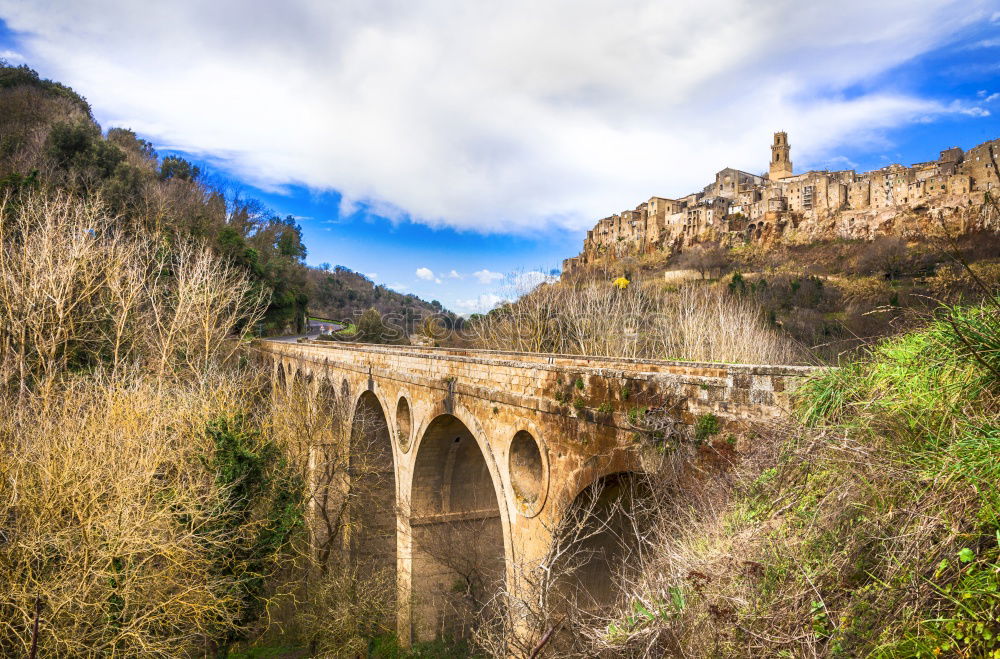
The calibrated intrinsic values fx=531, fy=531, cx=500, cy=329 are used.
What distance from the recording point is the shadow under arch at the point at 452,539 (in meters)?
12.4

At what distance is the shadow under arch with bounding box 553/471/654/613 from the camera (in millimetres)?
5906

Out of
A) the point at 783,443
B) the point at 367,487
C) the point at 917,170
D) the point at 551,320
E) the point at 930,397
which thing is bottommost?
the point at 367,487

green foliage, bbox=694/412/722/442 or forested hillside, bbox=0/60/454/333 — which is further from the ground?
forested hillside, bbox=0/60/454/333

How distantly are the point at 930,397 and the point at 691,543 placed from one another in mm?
1740

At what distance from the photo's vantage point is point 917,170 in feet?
173

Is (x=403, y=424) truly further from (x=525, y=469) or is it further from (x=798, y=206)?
(x=798, y=206)

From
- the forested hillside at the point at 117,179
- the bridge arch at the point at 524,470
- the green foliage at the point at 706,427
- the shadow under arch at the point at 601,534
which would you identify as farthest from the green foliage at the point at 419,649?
the forested hillside at the point at 117,179

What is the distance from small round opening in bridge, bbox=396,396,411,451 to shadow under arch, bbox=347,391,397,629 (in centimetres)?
173

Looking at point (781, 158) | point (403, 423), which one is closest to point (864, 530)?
point (403, 423)

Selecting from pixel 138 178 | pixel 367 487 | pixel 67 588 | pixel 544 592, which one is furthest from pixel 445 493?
pixel 138 178

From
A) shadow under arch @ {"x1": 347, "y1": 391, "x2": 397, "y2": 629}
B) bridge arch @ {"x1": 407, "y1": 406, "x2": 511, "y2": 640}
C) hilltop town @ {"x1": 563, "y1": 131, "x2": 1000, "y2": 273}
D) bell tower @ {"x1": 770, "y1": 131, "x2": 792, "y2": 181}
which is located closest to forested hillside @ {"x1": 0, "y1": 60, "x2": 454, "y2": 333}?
shadow under arch @ {"x1": 347, "y1": 391, "x2": 397, "y2": 629}

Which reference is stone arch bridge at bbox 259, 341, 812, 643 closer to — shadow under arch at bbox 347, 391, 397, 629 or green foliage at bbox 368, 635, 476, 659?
shadow under arch at bbox 347, 391, 397, 629

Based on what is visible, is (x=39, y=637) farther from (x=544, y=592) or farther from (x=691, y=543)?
(x=691, y=543)

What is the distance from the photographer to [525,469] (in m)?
8.09
